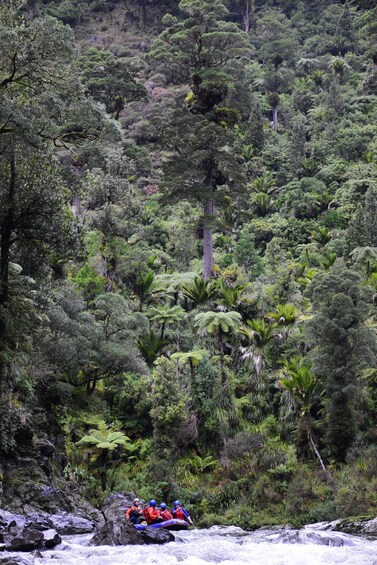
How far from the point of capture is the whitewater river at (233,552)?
496 inches

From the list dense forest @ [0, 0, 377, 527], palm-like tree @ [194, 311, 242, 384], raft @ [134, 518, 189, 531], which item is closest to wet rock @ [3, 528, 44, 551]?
dense forest @ [0, 0, 377, 527]

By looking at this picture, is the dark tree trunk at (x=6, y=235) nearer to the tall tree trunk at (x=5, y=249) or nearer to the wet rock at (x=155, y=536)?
the tall tree trunk at (x=5, y=249)

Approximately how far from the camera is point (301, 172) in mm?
45156

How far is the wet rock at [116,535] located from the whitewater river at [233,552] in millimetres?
278

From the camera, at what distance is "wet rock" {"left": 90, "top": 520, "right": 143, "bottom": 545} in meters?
14.3

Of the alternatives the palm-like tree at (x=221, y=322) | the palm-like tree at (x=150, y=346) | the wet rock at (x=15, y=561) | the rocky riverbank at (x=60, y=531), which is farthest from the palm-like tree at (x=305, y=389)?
the wet rock at (x=15, y=561)

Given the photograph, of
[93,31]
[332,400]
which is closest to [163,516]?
[332,400]

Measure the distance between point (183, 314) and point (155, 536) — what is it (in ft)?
41.0

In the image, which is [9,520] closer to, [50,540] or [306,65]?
[50,540]

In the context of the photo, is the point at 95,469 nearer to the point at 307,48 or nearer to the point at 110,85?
the point at 110,85

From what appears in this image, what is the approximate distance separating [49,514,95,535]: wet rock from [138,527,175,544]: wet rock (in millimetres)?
2071

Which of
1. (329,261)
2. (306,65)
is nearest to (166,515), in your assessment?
A: (329,261)

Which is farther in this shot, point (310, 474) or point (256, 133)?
point (256, 133)

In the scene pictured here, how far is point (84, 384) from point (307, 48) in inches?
2082
